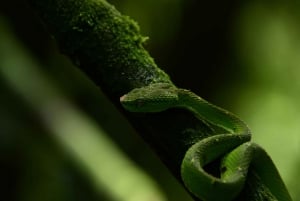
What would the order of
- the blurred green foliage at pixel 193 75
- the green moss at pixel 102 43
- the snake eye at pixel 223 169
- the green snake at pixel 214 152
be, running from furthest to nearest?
the blurred green foliage at pixel 193 75 → the green moss at pixel 102 43 → the snake eye at pixel 223 169 → the green snake at pixel 214 152

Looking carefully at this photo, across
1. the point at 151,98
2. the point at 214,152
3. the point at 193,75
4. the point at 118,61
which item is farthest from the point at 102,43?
the point at 193,75

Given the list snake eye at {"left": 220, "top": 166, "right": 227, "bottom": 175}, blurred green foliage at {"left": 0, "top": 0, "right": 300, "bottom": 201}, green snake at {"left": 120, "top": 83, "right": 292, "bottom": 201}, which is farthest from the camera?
blurred green foliage at {"left": 0, "top": 0, "right": 300, "bottom": 201}

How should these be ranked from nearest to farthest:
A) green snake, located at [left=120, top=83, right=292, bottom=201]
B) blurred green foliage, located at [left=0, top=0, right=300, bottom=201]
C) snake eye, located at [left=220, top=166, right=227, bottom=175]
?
green snake, located at [left=120, top=83, right=292, bottom=201] < snake eye, located at [left=220, top=166, right=227, bottom=175] < blurred green foliage, located at [left=0, top=0, right=300, bottom=201]

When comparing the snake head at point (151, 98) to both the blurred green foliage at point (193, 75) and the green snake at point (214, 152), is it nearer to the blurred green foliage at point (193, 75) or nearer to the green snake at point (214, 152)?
the green snake at point (214, 152)

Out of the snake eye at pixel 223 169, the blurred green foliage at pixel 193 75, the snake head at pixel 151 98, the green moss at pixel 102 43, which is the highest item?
the green moss at pixel 102 43

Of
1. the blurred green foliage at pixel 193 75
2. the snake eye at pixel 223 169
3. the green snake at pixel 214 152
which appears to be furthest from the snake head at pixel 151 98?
the blurred green foliage at pixel 193 75

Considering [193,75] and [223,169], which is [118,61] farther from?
[193,75]

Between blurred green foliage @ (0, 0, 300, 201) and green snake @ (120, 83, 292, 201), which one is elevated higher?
green snake @ (120, 83, 292, 201)

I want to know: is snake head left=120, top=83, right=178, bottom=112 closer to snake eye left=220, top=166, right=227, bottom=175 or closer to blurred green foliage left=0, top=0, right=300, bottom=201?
snake eye left=220, top=166, right=227, bottom=175

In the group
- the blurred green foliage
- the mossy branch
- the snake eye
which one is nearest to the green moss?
the mossy branch
